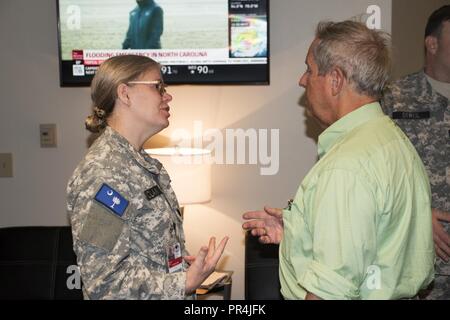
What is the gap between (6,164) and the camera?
3137mm

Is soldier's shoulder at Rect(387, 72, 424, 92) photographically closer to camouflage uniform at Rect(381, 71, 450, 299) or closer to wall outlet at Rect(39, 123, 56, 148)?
camouflage uniform at Rect(381, 71, 450, 299)

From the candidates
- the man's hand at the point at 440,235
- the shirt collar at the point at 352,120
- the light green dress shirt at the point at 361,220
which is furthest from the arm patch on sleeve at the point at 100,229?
the man's hand at the point at 440,235

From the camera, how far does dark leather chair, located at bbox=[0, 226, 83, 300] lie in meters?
2.61

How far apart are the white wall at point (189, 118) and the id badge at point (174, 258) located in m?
1.16

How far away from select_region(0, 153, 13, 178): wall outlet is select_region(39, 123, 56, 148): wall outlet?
23 cm

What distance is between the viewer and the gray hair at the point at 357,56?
1448 mm

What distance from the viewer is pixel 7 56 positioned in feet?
10.1

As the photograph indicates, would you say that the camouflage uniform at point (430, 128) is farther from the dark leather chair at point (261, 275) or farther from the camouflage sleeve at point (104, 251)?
the camouflage sleeve at point (104, 251)

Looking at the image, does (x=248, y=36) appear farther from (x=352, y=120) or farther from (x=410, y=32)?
(x=352, y=120)

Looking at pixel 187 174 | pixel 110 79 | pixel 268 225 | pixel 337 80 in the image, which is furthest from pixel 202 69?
pixel 337 80

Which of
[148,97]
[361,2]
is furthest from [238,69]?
[148,97]

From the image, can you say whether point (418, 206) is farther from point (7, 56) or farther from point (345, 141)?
point (7, 56)
